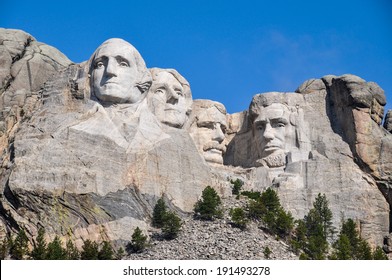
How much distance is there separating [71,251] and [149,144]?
16.7ft

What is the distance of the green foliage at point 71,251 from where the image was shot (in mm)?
38925

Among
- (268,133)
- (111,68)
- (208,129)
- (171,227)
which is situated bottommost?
(171,227)

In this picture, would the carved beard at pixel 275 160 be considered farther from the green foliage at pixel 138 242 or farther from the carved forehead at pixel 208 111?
the green foliage at pixel 138 242

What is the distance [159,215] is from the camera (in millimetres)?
41781

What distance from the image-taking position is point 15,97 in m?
45.6

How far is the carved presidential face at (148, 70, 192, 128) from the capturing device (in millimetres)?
45719

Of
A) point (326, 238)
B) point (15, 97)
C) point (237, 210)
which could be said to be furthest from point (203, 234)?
point (15, 97)

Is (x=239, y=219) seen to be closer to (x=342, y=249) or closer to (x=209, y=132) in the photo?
(x=342, y=249)

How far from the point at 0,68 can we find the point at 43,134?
4.15 meters

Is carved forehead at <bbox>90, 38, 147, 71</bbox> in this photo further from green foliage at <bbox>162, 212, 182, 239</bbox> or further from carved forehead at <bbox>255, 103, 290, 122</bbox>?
green foliage at <bbox>162, 212, 182, 239</bbox>

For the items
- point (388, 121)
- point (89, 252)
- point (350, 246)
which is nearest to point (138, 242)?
point (89, 252)

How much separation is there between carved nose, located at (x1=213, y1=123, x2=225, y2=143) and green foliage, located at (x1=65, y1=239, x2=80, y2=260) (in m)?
9.38

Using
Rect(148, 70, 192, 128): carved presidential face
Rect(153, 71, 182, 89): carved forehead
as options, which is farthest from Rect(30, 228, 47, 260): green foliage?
Rect(153, 71, 182, 89): carved forehead

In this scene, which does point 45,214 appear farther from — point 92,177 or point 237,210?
point 237,210
